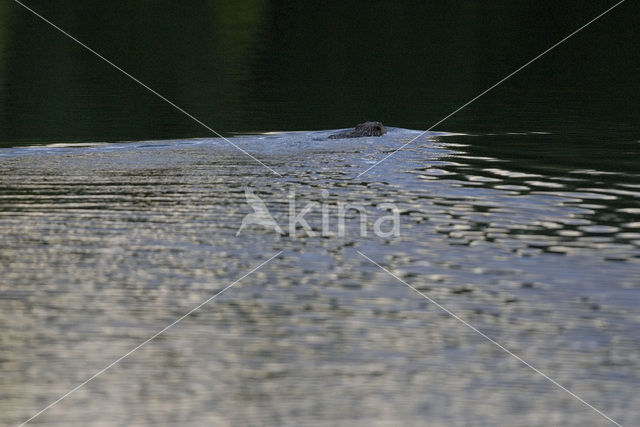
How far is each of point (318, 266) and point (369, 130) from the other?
39.2 feet

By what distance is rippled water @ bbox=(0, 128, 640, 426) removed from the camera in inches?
379

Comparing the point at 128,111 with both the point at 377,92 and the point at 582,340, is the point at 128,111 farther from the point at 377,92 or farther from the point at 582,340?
the point at 582,340

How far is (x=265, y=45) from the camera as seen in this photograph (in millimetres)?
57469

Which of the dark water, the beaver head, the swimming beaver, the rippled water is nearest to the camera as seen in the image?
the rippled water

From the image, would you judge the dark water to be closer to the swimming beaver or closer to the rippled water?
the rippled water

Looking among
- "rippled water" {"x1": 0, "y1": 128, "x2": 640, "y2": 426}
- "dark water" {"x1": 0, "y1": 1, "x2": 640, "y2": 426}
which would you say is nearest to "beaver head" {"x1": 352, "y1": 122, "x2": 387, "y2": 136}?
"dark water" {"x1": 0, "y1": 1, "x2": 640, "y2": 426}

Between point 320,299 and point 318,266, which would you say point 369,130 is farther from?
point 320,299

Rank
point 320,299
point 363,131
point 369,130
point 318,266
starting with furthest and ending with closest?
point 369,130 → point 363,131 → point 318,266 → point 320,299

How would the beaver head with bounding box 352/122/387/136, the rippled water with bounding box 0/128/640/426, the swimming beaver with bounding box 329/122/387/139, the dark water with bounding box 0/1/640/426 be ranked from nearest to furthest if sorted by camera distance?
the rippled water with bounding box 0/128/640/426 < the dark water with bounding box 0/1/640/426 < the swimming beaver with bounding box 329/122/387/139 < the beaver head with bounding box 352/122/387/136

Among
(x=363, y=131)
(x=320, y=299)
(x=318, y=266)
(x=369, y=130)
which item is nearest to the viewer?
(x=320, y=299)

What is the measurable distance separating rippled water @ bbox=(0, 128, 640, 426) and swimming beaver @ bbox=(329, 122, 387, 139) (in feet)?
14.5

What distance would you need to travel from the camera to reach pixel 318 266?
13938 mm

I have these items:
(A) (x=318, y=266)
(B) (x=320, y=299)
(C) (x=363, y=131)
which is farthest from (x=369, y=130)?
(B) (x=320, y=299)

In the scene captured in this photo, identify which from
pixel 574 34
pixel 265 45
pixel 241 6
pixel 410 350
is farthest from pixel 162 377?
pixel 241 6
